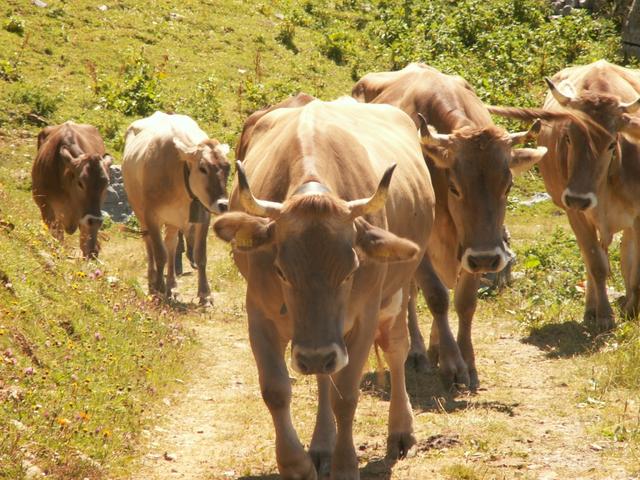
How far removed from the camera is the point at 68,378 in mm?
7258

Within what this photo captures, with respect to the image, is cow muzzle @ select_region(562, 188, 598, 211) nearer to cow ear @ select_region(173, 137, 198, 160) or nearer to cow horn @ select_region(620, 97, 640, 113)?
cow horn @ select_region(620, 97, 640, 113)

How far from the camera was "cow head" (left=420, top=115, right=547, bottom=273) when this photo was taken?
8617 mm

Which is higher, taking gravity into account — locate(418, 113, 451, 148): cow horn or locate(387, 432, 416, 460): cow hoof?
locate(418, 113, 451, 148): cow horn

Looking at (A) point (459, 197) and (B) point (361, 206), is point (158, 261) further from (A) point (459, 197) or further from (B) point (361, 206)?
(B) point (361, 206)

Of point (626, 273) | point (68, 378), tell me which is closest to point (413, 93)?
point (626, 273)

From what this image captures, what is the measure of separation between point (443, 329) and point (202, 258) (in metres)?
5.26

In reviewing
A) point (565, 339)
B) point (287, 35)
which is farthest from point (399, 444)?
point (287, 35)

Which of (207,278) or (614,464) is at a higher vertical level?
(614,464)

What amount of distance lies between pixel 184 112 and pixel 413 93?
1090cm

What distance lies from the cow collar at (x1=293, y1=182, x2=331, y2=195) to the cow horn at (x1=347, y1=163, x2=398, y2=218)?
18 cm

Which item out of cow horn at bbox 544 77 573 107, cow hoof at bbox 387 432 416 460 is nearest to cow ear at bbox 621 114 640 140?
cow horn at bbox 544 77 573 107

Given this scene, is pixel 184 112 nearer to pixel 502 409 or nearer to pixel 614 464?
pixel 502 409

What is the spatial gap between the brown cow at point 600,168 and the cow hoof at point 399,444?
164 inches

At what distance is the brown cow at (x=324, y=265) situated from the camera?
5.81 meters
